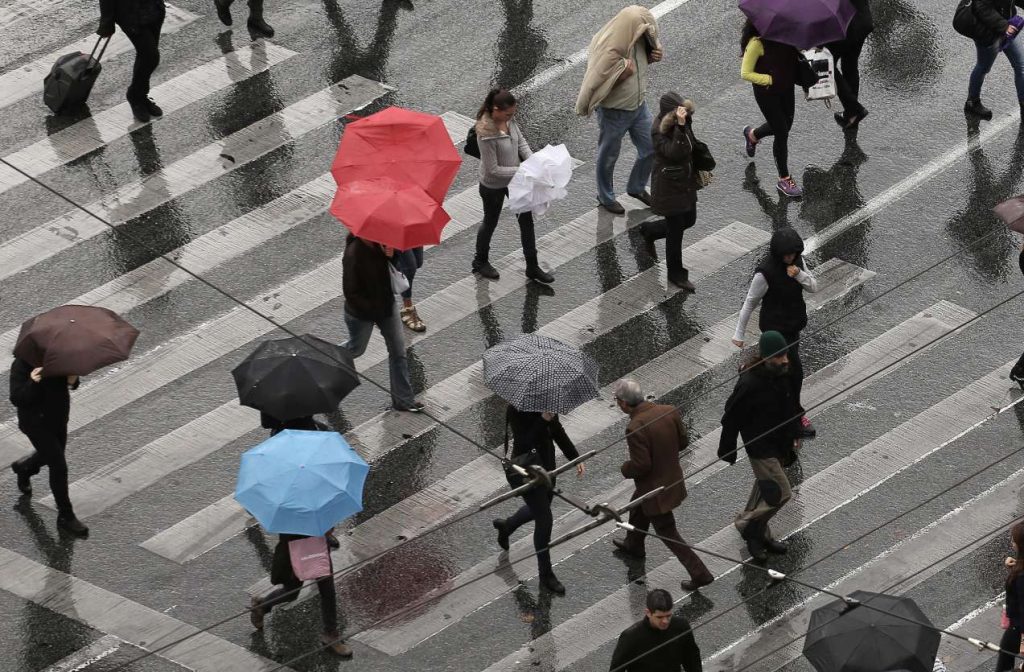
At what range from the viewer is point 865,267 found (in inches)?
576

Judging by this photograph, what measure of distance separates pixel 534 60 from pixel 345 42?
67.7 inches

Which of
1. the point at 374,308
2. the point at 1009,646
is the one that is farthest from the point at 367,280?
the point at 1009,646

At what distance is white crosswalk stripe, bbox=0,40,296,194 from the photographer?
15.7 meters

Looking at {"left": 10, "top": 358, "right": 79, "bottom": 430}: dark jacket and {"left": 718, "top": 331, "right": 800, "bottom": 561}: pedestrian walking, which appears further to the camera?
{"left": 10, "top": 358, "right": 79, "bottom": 430}: dark jacket

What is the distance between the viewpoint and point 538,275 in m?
14.5

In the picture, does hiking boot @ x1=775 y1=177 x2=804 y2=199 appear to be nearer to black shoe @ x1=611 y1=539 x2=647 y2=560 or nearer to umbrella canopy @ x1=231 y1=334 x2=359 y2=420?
black shoe @ x1=611 y1=539 x2=647 y2=560

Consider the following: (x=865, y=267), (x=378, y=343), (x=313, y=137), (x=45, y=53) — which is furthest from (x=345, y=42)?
(x=865, y=267)

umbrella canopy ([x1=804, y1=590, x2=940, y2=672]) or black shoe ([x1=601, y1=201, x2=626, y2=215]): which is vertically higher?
umbrella canopy ([x1=804, y1=590, x2=940, y2=672])

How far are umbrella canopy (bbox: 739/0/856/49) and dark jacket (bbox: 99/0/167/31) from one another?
4.83 metres

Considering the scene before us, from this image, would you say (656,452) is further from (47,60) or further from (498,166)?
(47,60)

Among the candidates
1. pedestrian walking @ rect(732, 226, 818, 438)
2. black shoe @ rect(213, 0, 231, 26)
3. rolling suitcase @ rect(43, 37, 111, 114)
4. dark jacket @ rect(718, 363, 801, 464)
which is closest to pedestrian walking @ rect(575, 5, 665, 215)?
pedestrian walking @ rect(732, 226, 818, 438)

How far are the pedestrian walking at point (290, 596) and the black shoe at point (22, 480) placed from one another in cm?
191

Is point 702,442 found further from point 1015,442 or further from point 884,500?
point 1015,442

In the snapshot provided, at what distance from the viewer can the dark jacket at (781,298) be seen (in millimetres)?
12639
